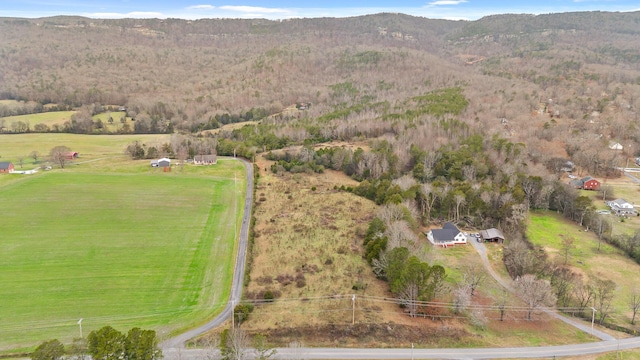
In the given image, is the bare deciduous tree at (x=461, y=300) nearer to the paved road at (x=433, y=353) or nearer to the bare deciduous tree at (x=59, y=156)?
the paved road at (x=433, y=353)

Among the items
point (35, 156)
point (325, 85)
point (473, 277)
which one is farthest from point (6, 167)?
point (325, 85)

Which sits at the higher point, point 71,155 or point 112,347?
point 71,155

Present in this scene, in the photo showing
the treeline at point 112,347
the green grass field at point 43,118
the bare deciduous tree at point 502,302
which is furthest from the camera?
the green grass field at point 43,118

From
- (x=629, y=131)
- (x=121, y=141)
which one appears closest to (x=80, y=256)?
(x=121, y=141)

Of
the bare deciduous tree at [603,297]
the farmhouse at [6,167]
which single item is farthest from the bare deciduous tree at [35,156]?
the bare deciduous tree at [603,297]

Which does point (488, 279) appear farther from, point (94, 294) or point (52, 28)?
point (52, 28)

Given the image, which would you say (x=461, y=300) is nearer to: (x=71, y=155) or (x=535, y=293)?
(x=535, y=293)

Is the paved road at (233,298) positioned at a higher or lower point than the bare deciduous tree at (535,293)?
lower
